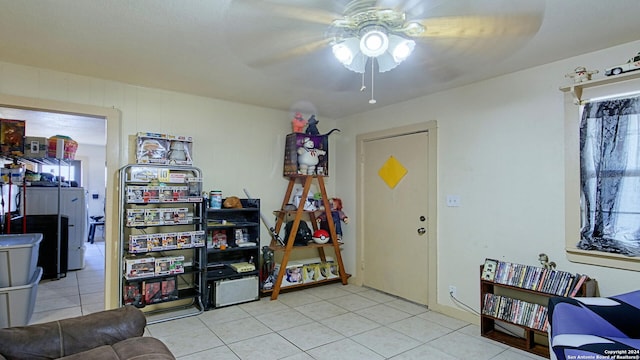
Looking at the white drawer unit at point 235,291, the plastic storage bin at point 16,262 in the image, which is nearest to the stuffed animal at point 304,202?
the white drawer unit at point 235,291

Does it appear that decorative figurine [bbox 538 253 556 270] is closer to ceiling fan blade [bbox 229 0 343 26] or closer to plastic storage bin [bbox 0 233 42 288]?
ceiling fan blade [bbox 229 0 343 26]

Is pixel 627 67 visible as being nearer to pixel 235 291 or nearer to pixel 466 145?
pixel 466 145

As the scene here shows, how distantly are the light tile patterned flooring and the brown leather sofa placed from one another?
0.91 metres

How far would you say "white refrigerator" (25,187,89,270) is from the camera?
506 cm

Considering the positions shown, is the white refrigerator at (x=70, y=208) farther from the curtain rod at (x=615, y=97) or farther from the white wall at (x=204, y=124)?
the curtain rod at (x=615, y=97)

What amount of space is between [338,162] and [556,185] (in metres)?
2.70

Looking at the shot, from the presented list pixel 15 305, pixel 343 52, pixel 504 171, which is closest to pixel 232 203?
pixel 15 305

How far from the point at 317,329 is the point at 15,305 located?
2503 mm

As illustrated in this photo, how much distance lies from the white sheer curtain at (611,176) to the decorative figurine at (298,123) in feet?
9.19

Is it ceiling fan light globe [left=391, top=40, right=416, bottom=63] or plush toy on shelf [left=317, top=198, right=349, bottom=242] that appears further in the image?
plush toy on shelf [left=317, top=198, right=349, bottom=242]

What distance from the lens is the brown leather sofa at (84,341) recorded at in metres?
1.52

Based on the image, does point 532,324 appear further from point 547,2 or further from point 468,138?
point 547,2

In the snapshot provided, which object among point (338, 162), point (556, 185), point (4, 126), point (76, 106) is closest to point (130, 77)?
point (76, 106)

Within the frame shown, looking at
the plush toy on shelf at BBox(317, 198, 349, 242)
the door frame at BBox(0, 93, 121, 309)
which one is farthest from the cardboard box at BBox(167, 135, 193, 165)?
the plush toy on shelf at BBox(317, 198, 349, 242)
